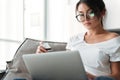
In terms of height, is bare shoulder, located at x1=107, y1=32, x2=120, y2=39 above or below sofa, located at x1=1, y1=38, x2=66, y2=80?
above

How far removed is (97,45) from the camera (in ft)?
4.92

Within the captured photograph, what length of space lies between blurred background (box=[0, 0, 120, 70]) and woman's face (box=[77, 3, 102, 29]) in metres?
0.90

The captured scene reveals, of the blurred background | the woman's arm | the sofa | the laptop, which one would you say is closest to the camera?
the laptop

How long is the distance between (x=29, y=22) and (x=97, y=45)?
1.62 metres

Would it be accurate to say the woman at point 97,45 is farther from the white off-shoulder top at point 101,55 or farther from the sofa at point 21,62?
the sofa at point 21,62

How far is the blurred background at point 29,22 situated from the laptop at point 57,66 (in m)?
1.24

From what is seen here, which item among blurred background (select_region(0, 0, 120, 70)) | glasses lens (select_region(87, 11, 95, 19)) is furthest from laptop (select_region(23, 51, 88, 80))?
blurred background (select_region(0, 0, 120, 70))

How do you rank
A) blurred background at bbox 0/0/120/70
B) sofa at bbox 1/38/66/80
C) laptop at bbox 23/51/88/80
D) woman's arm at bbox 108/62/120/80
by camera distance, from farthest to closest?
blurred background at bbox 0/0/120/70 < sofa at bbox 1/38/66/80 < woman's arm at bbox 108/62/120/80 < laptop at bbox 23/51/88/80

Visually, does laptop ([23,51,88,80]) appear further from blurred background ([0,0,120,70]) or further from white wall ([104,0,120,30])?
blurred background ([0,0,120,70])

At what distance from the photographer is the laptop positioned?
1.10 meters

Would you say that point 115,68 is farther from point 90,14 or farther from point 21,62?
point 21,62

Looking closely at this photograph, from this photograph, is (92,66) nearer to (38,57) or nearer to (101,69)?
(101,69)

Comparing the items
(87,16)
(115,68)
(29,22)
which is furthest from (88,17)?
(29,22)

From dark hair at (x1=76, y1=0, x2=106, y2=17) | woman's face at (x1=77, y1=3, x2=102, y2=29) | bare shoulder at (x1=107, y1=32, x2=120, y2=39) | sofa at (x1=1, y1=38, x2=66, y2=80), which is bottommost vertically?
sofa at (x1=1, y1=38, x2=66, y2=80)
